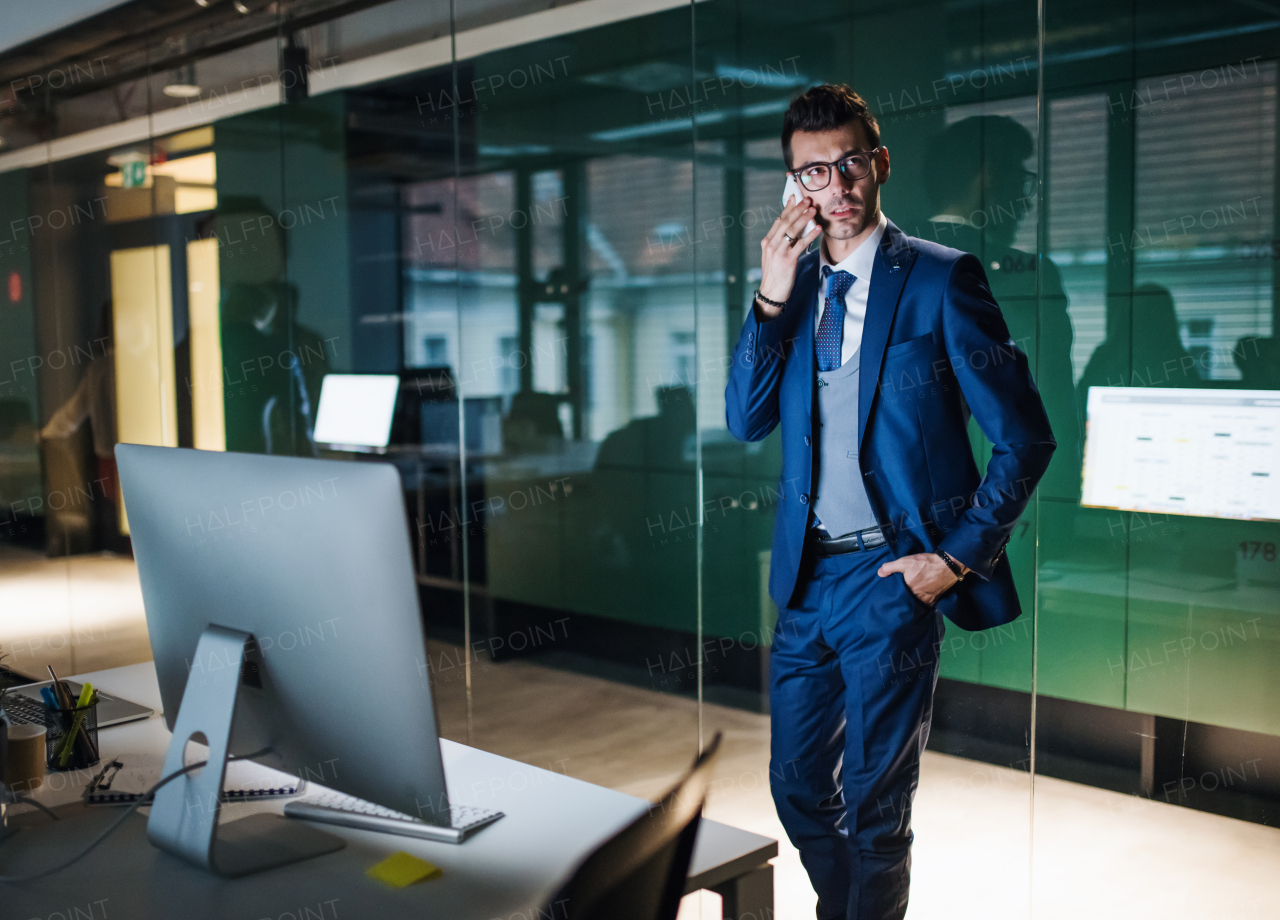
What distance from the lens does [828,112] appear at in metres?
2.30

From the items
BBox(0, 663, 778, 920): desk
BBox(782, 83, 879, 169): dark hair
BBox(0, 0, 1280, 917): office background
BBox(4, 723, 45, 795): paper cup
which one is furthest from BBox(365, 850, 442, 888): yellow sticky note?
BBox(0, 0, 1280, 917): office background

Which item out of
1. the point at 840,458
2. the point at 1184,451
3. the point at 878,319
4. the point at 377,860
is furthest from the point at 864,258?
the point at 377,860

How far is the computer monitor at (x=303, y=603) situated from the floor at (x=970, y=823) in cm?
95

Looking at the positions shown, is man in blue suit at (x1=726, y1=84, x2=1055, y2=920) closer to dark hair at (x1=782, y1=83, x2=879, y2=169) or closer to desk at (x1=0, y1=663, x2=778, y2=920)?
dark hair at (x1=782, y1=83, x2=879, y2=169)

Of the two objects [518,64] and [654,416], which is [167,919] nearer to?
[654,416]

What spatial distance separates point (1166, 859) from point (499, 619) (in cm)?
320

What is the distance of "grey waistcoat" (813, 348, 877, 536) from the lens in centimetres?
226

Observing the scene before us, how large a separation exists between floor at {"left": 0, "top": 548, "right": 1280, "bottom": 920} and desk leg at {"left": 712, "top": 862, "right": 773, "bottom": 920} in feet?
2.13

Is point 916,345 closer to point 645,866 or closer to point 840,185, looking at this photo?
point 840,185

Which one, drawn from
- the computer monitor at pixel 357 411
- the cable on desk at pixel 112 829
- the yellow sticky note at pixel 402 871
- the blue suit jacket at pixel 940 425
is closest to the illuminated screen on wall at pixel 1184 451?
the blue suit jacket at pixel 940 425

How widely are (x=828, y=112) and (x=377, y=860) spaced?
1702 millimetres

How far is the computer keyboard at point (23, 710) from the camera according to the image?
190 centimetres

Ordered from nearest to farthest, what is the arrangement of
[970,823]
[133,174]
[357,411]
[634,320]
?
[970,823], [634,320], [357,411], [133,174]

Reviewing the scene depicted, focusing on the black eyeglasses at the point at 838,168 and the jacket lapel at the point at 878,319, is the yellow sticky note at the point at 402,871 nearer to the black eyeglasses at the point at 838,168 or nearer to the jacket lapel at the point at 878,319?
the jacket lapel at the point at 878,319
